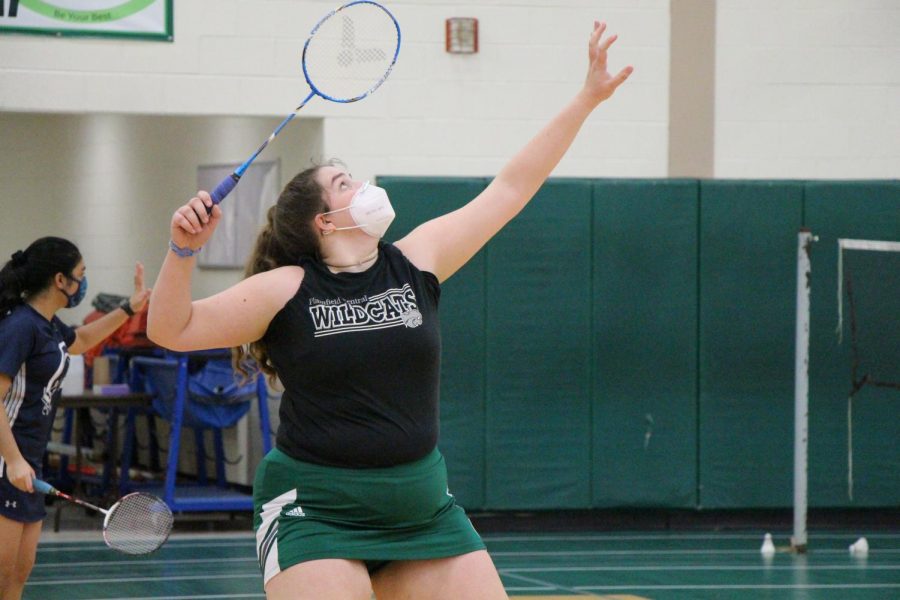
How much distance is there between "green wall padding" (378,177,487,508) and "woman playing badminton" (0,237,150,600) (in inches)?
160

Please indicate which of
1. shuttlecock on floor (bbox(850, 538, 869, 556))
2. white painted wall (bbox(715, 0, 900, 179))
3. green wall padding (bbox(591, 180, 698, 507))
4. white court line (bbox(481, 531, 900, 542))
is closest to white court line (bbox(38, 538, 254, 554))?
white court line (bbox(481, 531, 900, 542))

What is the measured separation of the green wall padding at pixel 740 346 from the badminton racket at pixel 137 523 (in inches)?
202

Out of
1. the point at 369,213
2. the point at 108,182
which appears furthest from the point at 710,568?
the point at 108,182

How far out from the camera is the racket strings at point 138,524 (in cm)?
636

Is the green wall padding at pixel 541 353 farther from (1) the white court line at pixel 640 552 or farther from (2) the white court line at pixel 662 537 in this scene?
(1) the white court line at pixel 640 552

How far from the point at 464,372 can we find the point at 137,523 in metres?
4.03

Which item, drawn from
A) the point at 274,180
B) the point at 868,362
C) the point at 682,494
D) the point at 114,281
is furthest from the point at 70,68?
the point at 868,362

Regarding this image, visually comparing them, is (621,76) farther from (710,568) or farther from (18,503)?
(710,568)

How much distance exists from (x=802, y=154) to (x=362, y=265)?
7.86 m

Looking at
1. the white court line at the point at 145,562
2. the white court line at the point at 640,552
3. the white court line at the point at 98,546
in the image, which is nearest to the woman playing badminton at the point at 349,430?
the white court line at the point at 145,562

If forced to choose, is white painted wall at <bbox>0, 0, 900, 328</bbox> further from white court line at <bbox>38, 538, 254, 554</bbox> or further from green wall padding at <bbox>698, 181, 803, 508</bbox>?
white court line at <bbox>38, 538, 254, 554</bbox>

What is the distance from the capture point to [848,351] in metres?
10.5

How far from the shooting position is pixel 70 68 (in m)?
9.85

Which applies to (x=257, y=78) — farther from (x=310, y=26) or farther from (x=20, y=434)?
(x=20, y=434)
